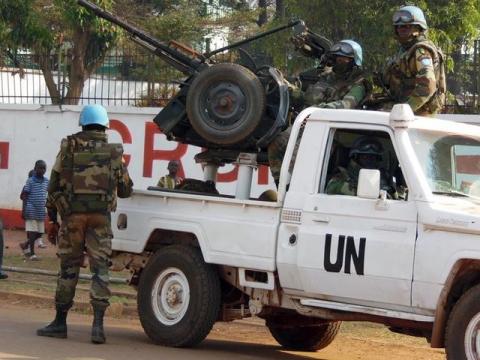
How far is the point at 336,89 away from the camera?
9.23 m

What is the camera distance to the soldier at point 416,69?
8656 mm

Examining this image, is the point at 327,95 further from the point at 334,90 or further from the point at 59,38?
the point at 59,38

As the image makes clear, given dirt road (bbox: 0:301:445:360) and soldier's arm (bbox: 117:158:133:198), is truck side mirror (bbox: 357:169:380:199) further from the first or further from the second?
soldier's arm (bbox: 117:158:133:198)

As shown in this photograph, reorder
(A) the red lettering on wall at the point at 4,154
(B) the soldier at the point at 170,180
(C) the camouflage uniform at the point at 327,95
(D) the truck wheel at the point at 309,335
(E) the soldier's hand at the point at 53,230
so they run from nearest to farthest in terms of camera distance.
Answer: (C) the camouflage uniform at the point at 327,95 < (E) the soldier's hand at the point at 53,230 < (D) the truck wheel at the point at 309,335 < (B) the soldier at the point at 170,180 < (A) the red lettering on wall at the point at 4,154

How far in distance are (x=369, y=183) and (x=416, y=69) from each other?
146 centimetres

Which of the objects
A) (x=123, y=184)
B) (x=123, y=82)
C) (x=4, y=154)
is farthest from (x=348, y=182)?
(x=4, y=154)

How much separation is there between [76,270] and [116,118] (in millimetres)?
9165

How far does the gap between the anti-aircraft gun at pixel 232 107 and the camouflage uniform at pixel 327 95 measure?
4.2 inches

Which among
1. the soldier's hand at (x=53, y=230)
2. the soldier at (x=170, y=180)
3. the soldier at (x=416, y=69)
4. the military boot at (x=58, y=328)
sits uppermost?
the soldier at (x=416, y=69)

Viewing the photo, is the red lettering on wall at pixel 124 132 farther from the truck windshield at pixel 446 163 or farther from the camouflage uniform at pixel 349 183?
the truck windshield at pixel 446 163

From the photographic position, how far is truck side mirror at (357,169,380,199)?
25.4 feet

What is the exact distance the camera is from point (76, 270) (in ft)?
30.7

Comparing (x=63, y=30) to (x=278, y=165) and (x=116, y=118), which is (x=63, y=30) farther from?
(x=278, y=165)

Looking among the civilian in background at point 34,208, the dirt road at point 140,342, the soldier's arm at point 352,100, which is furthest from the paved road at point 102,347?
the civilian in background at point 34,208
